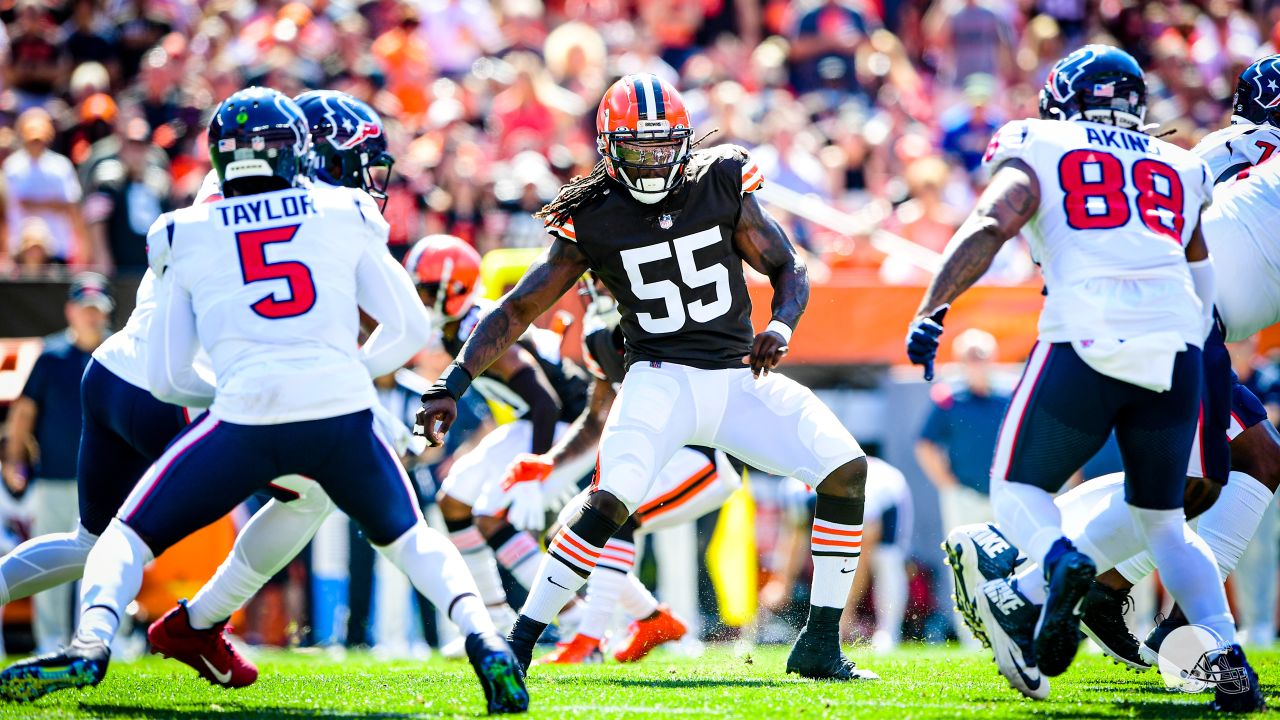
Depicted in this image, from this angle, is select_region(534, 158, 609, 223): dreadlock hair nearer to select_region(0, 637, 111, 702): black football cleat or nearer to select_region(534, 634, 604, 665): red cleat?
select_region(534, 634, 604, 665): red cleat


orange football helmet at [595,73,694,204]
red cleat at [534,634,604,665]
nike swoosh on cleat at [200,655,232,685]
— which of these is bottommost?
red cleat at [534,634,604,665]

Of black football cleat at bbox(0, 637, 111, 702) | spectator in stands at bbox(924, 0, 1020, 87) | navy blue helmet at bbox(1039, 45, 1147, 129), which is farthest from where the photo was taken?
spectator in stands at bbox(924, 0, 1020, 87)

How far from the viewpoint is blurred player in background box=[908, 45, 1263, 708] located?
441 centimetres

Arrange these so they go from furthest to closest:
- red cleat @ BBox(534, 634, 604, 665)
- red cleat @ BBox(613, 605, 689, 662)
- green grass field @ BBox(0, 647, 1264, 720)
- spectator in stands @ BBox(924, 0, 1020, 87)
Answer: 1. spectator in stands @ BBox(924, 0, 1020, 87)
2. red cleat @ BBox(613, 605, 689, 662)
3. red cleat @ BBox(534, 634, 604, 665)
4. green grass field @ BBox(0, 647, 1264, 720)

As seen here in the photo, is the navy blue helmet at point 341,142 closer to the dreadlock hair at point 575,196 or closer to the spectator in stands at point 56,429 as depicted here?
the dreadlock hair at point 575,196

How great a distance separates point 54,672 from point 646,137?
2.59 meters

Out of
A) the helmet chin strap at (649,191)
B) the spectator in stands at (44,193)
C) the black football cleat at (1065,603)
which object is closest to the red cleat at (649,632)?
the helmet chin strap at (649,191)

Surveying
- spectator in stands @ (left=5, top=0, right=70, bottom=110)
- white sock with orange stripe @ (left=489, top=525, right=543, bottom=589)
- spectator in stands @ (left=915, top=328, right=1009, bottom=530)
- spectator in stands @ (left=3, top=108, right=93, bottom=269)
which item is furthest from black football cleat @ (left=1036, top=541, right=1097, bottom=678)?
spectator in stands @ (left=5, top=0, right=70, bottom=110)

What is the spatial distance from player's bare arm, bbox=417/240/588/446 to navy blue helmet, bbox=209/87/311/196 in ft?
2.90

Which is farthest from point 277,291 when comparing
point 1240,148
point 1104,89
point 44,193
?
point 44,193

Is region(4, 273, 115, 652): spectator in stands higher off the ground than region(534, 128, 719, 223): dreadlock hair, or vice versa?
region(534, 128, 719, 223): dreadlock hair

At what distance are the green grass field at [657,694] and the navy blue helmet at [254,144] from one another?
1.64 m

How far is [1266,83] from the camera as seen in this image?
5.64m

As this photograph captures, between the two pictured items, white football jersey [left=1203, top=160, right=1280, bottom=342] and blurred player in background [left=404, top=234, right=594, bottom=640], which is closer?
white football jersey [left=1203, top=160, right=1280, bottom=342]
